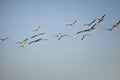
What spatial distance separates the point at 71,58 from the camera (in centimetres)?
173

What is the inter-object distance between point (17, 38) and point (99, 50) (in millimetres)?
675

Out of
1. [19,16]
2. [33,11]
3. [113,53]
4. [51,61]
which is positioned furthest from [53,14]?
[113,53]

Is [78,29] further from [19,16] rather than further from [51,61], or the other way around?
[19,16]

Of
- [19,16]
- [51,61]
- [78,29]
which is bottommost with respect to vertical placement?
[51,61]

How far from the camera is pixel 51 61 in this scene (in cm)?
173

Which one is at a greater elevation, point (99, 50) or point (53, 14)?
point (53, 14)

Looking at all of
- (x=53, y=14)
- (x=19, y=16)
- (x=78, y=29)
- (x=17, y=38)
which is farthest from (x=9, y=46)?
(x=78, y=29)

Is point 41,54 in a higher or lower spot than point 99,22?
lower

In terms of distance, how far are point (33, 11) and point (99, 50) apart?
632 mm

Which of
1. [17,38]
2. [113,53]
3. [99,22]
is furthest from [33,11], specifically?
[113,53]

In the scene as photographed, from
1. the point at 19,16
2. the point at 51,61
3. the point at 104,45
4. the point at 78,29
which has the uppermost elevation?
the point at 19,16

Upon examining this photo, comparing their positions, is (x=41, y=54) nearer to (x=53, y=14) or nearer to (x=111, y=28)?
(x=53, y=14)

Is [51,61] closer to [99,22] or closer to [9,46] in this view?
[9,46]

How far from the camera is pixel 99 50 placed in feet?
5.71
